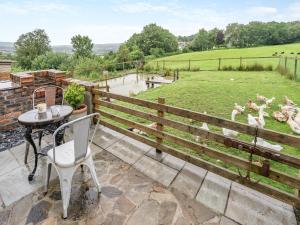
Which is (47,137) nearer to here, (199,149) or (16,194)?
(16,194)

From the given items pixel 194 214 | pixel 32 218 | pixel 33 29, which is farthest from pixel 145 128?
pixel 33 29

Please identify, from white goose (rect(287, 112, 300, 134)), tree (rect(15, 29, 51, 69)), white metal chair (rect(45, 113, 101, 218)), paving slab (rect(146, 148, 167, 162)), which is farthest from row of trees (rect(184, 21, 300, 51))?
white metal chair (rect(45, 113, 101, 218))

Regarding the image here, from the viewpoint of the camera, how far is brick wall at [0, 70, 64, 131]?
3627 millimetres

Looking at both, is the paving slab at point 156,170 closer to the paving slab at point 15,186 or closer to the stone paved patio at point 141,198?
the stone paved patio at point 141,198

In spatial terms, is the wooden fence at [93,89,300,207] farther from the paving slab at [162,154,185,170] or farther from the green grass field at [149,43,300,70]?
the green grass field at [149,43,300,70]

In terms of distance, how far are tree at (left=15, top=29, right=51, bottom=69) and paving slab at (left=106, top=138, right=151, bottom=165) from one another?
4052 cm

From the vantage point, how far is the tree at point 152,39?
44941 millimetres

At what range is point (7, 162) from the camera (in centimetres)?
278

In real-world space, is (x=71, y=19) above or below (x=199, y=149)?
above

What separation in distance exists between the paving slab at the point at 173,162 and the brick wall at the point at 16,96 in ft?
9.92

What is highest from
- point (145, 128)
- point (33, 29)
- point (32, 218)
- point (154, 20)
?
point (154, 20)

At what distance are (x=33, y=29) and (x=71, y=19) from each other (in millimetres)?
26782

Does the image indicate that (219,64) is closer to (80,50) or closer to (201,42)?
(80,50)

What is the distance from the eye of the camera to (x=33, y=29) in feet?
127
